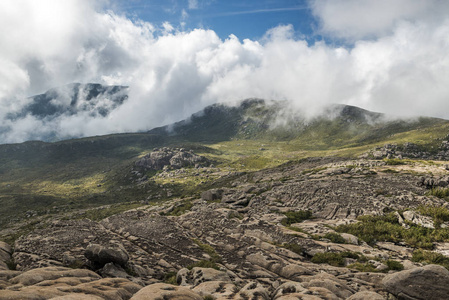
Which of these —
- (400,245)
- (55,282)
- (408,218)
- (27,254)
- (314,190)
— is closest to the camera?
(55,282)

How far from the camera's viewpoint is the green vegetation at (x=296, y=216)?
142 feet

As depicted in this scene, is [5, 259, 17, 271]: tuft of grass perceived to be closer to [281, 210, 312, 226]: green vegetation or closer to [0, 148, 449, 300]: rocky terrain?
[0, 148, 449, 300]: rocky terrain

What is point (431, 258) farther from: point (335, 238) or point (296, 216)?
point (296, 216)

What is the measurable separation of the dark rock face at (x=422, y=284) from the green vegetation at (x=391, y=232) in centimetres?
1547

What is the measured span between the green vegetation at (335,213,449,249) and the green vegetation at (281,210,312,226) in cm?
851

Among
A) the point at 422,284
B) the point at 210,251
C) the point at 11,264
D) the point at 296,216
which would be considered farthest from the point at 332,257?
the point at 11,264

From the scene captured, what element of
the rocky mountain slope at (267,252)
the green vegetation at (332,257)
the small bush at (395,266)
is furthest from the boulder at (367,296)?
the small bush at (395,266)

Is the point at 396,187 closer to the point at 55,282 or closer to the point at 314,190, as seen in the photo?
the point at 314,190

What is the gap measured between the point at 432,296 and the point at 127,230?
42.9 m

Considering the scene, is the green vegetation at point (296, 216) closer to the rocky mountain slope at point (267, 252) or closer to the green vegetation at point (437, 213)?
the rocky mountain slope at point (267, 252)

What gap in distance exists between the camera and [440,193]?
139 ft

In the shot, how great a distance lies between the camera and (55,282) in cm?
1650

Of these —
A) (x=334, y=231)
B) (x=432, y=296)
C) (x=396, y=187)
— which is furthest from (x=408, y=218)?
(x=432, y=296)

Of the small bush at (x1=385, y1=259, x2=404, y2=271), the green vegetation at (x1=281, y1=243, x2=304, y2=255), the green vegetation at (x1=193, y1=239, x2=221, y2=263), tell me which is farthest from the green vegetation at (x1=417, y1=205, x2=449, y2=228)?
the green vegetation at (x1=193, y1=239, x2=221, y2=263)
